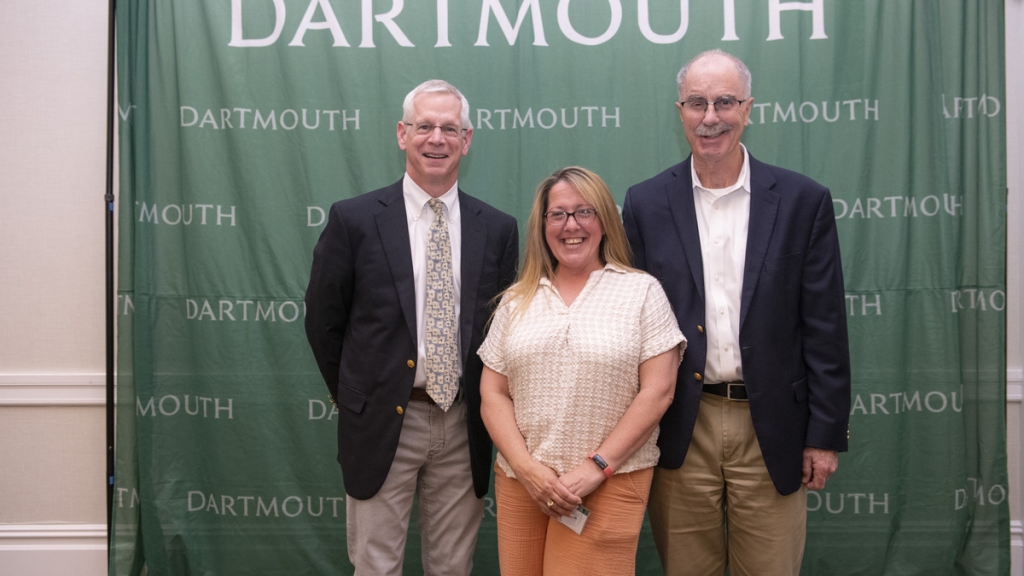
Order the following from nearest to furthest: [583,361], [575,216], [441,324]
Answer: [583,361]
[575,216]
[441,324]

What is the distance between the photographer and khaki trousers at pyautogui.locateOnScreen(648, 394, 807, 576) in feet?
5.92

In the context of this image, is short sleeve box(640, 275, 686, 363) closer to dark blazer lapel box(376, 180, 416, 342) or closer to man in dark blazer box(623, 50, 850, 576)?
man in dark blazer box(623, 50, 850, 576)

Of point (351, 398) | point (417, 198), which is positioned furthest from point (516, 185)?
Answer: point (351, 398)

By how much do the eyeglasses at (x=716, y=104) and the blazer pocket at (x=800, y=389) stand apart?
0.69 meters

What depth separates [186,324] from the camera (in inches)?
109

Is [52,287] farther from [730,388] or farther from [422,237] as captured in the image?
[730,388]

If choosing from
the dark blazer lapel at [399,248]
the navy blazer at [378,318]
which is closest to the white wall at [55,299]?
the navy blazer at [378,318]

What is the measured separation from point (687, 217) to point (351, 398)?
0.99 meters

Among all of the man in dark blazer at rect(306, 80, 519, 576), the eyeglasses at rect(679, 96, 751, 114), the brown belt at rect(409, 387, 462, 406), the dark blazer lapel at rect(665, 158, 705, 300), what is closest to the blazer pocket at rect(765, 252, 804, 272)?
the dark blazer lapel at rect(665, 158, 705, 300)

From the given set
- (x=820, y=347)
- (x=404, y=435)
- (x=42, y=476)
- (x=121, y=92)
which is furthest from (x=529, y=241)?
(x=42, y=476)

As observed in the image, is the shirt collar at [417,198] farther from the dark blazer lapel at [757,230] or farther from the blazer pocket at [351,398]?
the dark blazer lapel at [757,230]

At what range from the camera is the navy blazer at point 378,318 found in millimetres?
1873

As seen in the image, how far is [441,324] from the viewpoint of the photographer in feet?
6.19

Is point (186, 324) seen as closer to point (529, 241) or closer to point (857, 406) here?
point (529, 241)
